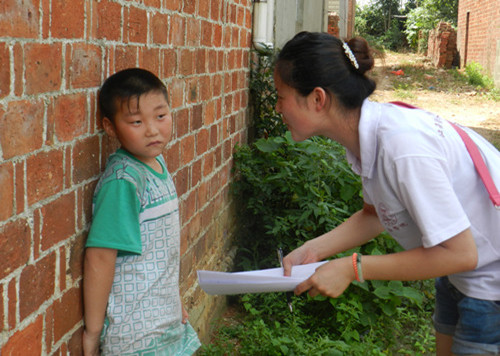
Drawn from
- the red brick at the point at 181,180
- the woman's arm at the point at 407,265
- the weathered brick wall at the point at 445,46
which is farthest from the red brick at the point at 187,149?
the weathered brick wall at the point at 445,46

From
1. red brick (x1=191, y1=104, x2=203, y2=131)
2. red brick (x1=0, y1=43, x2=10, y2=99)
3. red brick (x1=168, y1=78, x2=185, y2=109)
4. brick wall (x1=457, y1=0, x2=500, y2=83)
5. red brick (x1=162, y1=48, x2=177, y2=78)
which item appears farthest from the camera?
brick wall (x1=457, y1=0, x2=500, y2=83)

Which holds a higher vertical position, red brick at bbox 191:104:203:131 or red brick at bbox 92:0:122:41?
red brick at bbox 92:0:122:41

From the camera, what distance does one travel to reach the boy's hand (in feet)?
5.85

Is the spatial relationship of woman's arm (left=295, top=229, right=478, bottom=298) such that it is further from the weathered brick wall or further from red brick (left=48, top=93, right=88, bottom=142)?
the weathered brick wall

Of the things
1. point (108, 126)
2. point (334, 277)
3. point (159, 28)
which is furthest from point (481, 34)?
point (108, 126)

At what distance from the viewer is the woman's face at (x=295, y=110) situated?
1.96 metres

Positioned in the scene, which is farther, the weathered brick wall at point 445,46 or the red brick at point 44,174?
the weathered brick wall at point 445,46

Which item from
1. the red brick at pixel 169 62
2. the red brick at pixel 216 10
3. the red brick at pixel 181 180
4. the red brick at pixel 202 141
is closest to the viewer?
the red brick at pixel 169 62

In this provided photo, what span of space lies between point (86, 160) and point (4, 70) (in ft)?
1.64

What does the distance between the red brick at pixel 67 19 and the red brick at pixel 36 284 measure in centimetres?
59

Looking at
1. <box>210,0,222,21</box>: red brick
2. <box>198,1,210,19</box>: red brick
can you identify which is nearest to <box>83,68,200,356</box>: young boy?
<box>198,1,210,19</box>: red brick

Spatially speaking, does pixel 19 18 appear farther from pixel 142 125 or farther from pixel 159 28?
pixel 159 28

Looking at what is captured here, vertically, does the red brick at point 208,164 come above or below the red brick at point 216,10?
below

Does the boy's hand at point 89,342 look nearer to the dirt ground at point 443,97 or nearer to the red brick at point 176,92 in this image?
the red brick at point 176,92
